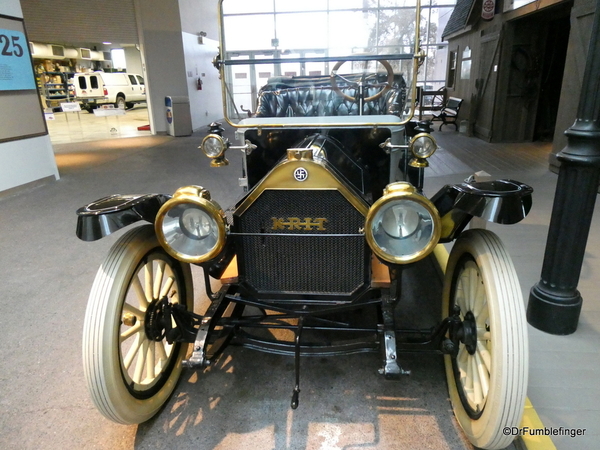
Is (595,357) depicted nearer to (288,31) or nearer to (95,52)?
(288,31)

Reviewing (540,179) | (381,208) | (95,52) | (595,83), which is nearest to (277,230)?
(381,208)

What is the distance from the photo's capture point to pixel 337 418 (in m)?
1.91

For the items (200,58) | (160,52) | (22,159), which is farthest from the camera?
(200,58)

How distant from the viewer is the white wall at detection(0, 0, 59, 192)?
18.7ft

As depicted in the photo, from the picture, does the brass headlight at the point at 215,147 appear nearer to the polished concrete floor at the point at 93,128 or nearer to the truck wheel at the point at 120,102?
the polished concrete floor at the point at 93,128

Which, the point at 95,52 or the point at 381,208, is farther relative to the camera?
the point at 95,52

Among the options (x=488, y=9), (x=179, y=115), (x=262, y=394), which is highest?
(x=488, y=9)

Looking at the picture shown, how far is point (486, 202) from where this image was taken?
1.63m

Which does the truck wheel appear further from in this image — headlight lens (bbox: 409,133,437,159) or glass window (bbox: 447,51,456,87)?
headlight lens (bbox: 409,133,437,159)

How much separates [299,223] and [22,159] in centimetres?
578

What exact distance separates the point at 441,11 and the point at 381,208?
15.0 meters

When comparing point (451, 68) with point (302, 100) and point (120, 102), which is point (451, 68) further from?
point (120, 102)

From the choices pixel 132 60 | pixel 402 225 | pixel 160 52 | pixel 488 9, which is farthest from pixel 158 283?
pixel 132 60

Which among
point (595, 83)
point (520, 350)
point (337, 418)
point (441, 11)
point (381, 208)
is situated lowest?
point (337, 418)
